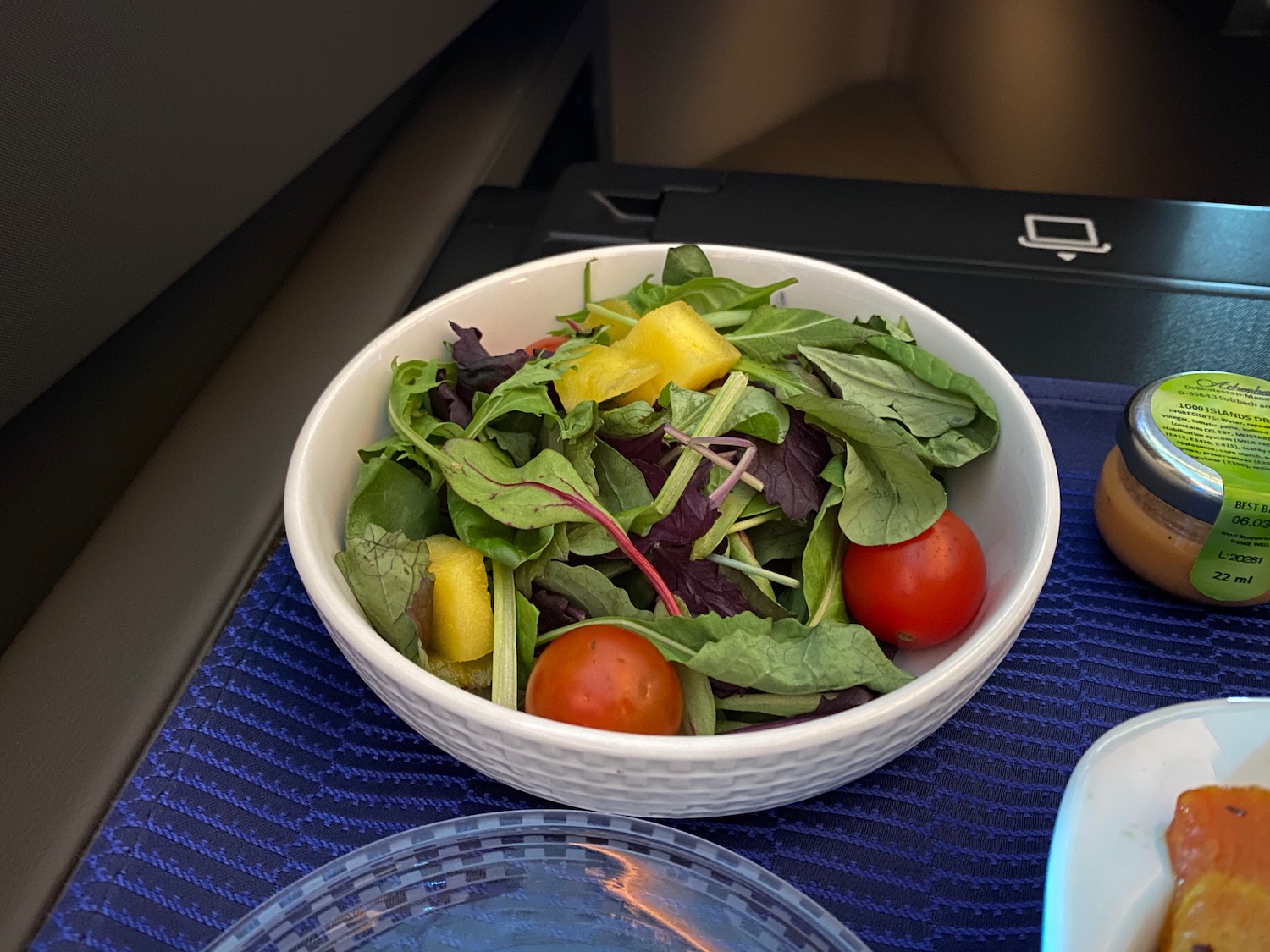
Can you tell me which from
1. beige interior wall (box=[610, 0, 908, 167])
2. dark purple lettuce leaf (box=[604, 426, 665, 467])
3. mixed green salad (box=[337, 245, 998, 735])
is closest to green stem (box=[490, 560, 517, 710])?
mixed green salad (box=[337, 245, 998, 735])

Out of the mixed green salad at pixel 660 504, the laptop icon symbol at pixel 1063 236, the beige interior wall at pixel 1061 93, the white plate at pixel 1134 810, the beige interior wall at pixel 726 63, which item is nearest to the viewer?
the white plate at pixel 1134 810

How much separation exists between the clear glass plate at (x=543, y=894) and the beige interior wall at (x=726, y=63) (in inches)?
54.6

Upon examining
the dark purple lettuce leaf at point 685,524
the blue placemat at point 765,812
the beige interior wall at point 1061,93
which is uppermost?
the dark purple lettuce leaf at point 685,524

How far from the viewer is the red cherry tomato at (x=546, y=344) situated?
61 cm

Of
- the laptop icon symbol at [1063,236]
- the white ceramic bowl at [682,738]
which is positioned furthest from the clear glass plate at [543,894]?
the laptop icon symbol at [1063,236]

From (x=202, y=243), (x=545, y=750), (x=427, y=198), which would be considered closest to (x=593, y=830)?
(x=545, y=750)

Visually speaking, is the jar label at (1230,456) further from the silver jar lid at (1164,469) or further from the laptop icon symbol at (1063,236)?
the laptop icon symbol at (1063,236)

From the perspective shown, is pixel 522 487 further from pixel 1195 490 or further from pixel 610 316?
pixel 1195 490

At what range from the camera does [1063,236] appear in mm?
830

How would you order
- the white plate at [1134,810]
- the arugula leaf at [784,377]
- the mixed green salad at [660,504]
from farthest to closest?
the arugula leaf at [784,377] < the mixed green salad at [660,504] < the white plate at [1134,810]

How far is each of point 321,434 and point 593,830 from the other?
266 millimetres

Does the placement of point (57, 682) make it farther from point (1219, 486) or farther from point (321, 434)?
point (1219, 486)

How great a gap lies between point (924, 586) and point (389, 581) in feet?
0.87

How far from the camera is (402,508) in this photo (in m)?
0.53
